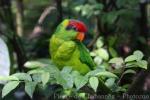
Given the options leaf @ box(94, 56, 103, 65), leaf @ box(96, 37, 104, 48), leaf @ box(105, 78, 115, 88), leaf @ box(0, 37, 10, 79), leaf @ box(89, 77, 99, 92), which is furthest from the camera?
leaf @ box(96, 37, 104, 48)

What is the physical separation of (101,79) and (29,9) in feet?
5.24

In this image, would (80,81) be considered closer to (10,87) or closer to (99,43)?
(10,87)

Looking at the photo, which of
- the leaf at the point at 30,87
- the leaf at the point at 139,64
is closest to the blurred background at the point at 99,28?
the leaf at the point at 139,64

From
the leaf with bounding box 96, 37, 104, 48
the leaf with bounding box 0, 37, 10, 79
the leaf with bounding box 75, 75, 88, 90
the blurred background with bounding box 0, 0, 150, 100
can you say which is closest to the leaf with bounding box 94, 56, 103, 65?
the blurred background with bounding box 0, 0, 150, 100

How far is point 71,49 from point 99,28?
2.24ft

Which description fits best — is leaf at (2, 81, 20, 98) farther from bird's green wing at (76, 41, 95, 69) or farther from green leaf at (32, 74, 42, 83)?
bird's green wing at (76, 41, 95, 69)

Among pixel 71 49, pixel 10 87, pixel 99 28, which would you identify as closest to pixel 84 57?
pixel 71 49

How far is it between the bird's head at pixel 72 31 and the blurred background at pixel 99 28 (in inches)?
12.2

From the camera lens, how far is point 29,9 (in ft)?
8.78

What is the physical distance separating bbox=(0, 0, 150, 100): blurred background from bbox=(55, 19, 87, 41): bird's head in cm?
31

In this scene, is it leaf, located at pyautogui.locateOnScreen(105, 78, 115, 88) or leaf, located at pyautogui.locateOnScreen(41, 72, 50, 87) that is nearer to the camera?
leaf, located at pyautogui.locateOnScreen(41, 72, 50, 87)

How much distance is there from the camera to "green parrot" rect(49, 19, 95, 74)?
1.25 meters

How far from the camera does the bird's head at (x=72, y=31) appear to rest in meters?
1.26

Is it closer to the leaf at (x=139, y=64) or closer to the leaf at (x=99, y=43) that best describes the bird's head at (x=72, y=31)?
the leaf at (x=139, y=64)
